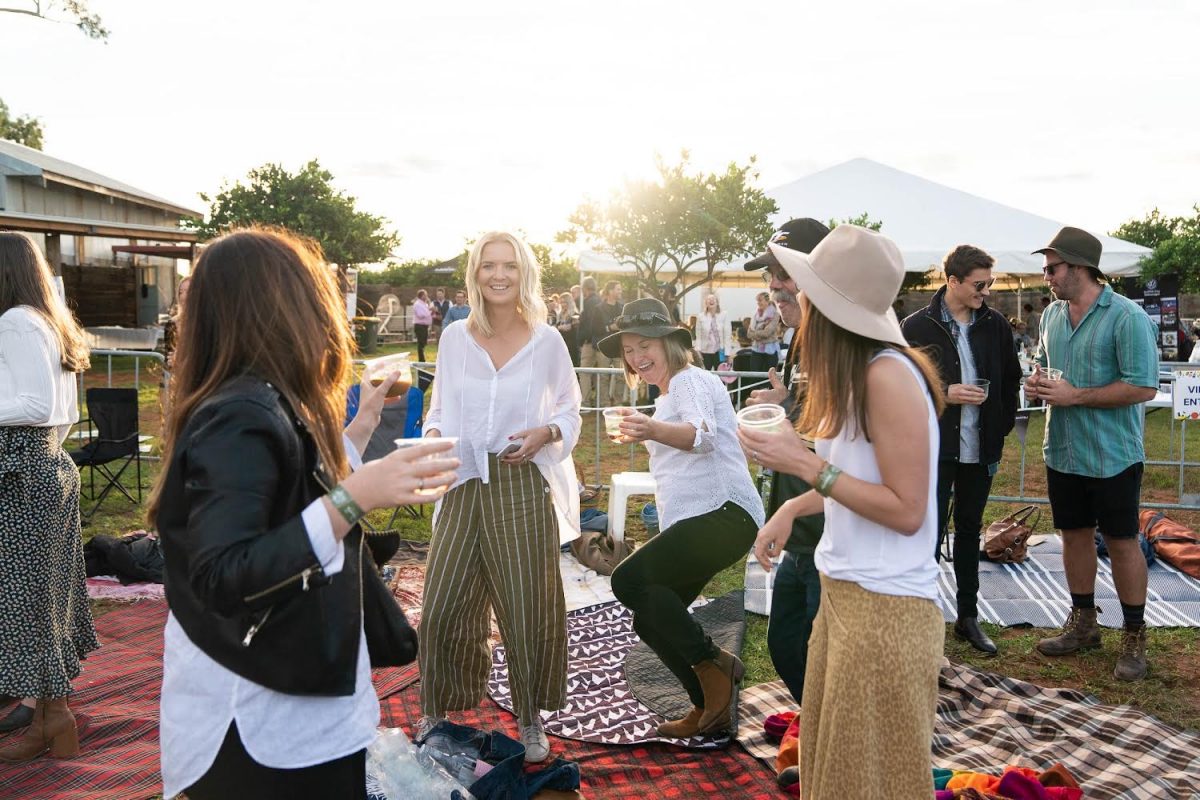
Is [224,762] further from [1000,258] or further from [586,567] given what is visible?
[1000,258]

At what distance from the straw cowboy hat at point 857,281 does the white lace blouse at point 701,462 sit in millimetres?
1576

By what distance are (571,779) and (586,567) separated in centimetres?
337

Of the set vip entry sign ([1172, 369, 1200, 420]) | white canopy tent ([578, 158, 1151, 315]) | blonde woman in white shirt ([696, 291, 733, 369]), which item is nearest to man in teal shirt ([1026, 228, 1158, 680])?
vip entry sign ([1172, 369, 1200, 420])

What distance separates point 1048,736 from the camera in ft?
13.6

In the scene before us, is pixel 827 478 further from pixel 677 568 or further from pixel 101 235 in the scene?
pixel 101 235

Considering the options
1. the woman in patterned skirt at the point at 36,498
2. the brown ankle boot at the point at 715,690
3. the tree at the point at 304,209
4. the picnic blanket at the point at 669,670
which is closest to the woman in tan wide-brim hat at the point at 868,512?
the brown ankle boot at the point at 715,690

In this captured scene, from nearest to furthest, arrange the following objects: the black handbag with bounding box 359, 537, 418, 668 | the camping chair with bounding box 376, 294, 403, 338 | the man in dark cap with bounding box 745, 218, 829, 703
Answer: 1. the black handbag with bounding box 359, 537, 418, 668
2. the man in dark cap with bounding box 745, 218, 829, 703
3. the camping chair with bounding box 376, 294, 403, 338

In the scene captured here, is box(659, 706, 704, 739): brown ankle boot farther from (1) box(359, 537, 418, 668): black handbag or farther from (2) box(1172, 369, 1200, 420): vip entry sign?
(2) box(1172, 369, 1200, 420): vip entry sign

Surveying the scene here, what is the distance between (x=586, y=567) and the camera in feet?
22.9

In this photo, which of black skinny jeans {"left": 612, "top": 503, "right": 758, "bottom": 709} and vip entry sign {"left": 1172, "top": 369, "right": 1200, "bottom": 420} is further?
vip entry sign {"left": 1172, "top": 369, "right": 1200, "bottom": 420}

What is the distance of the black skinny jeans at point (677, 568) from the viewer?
12.8 ft

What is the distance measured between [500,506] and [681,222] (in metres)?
14.7

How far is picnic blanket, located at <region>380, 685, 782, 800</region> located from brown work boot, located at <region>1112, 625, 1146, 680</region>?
229cm

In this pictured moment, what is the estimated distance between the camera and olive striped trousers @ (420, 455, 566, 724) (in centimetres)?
391
